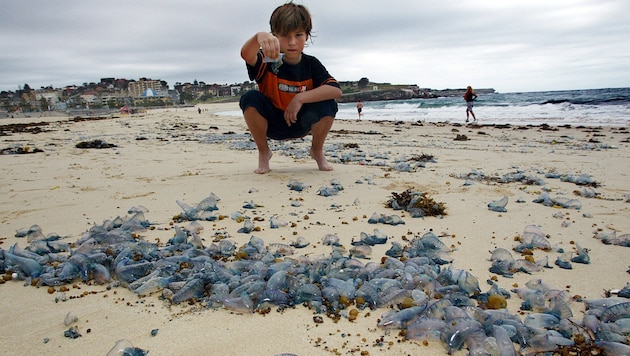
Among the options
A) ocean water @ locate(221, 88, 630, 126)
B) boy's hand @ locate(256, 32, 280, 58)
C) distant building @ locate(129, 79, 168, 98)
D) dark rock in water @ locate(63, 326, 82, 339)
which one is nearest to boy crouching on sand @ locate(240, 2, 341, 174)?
boy's hand @ locate(256, 32, 280, 58)

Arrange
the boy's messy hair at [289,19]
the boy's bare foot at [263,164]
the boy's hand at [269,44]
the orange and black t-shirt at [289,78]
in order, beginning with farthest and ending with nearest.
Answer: the boy's bare foot at [263,164] < the orange and black t-shirt at [289,78] < the boy's messy hair at [289,19] < the boy's hand at [269,44]

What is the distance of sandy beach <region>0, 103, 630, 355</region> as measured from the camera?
141 centimetres

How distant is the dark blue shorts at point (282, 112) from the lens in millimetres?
4422

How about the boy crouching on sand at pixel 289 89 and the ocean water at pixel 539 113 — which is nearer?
the boy crouching on sand at pixel 289 89

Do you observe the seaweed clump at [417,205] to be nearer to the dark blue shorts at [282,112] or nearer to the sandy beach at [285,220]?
the sandy beach at [285,220]

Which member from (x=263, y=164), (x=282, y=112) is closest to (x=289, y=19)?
(x=282, y=112)

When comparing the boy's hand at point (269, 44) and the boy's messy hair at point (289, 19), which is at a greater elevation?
the boy's messy hair at point (289, 19)

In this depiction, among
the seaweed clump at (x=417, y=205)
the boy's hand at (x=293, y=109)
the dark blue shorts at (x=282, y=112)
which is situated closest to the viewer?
the seaweed clump at (x=417, y=205)

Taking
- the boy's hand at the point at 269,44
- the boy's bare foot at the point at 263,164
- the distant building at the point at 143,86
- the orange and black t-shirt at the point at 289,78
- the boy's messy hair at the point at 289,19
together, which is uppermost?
the distant building at the point at 143,86

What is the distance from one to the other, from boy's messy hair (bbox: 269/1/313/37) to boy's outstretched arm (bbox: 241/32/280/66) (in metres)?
0.30

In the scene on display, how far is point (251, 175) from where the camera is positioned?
446cm

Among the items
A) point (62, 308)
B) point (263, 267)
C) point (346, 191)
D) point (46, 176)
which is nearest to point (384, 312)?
point (263, 267)

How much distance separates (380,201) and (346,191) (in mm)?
442

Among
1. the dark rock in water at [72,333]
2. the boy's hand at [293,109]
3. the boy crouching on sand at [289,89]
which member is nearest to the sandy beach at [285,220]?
the dark rock in water at [72,333]
